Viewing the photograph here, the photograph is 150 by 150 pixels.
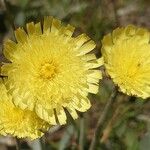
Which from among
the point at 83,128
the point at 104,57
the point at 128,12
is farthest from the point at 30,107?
the point at 128,12

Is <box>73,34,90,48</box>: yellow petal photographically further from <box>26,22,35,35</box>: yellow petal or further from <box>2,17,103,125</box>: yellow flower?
<box>26,22,35,35</box>: yellow petal

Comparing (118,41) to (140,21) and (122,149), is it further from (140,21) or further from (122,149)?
(140,21)

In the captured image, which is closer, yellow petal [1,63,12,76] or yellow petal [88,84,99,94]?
yellow petal [1,63,12,76]

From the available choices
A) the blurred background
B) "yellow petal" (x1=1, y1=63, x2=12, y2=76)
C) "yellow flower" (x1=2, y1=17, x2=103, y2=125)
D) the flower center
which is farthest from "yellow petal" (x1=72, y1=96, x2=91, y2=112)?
the blurred background

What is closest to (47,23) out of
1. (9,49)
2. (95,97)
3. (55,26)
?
(55,26)

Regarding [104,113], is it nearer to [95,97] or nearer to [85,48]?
[85,48]
